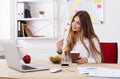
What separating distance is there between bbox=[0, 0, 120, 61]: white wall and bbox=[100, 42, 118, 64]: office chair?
1075 mm

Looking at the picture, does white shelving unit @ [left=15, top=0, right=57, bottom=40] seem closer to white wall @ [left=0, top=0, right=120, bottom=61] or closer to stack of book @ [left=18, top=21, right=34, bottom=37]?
stack of book @ [left=18, top=21, right=34, bottom=37]

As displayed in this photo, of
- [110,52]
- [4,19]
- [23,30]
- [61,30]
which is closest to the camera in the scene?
[110,52]

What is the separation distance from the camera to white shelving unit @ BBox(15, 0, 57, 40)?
359 cm

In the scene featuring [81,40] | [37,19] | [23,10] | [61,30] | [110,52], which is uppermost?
[23,10]

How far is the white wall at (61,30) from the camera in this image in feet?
10.9

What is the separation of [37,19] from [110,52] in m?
1.70

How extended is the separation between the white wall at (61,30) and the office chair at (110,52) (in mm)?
1075

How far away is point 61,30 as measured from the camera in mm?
3582

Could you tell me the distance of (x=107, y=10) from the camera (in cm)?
334

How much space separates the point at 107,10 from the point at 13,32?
66.8 inches

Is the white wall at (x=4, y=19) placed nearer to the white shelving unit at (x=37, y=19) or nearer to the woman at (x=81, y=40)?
the white shelving unit at (x=37, y=19)

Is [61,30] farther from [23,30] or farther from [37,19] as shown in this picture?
[23,30]

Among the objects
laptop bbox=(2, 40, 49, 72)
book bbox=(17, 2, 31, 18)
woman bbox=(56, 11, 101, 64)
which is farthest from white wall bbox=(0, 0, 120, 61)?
laptop bbox=(2, 40, 49, 72)

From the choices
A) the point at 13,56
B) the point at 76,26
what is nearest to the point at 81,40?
the point at 76,26
